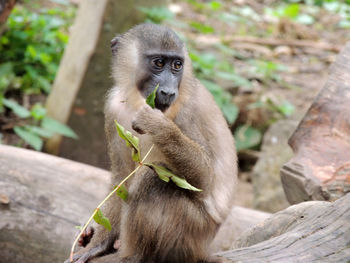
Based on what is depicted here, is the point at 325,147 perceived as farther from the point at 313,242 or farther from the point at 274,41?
the point at 274,41

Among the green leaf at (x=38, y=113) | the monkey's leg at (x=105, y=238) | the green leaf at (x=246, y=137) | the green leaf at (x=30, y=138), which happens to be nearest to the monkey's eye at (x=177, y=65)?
the monkey's leg at (x=105, y=238)

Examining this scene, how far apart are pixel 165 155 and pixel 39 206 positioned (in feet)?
6.77

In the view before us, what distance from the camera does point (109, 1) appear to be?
312 inches

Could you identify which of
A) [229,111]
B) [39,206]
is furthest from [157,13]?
[39,206]

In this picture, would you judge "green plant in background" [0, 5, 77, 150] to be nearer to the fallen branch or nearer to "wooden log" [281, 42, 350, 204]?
the fallen branch

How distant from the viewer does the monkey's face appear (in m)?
3.84

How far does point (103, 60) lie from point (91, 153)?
5.10ft

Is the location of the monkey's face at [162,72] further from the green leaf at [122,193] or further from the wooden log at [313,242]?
the wooden log at [313,242]

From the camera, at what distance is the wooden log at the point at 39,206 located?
4965 millimetres

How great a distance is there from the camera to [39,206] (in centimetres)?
512

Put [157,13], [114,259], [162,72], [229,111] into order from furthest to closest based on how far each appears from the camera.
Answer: [229,111], [157,13], [114,259], [162,72]

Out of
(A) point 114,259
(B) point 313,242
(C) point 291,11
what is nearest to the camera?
(B) point 313,242

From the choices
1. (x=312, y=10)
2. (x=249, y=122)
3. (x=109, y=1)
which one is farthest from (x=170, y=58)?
(x=312, y=10)

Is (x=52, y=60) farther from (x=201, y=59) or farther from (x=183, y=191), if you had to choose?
(x=183, y=191)
